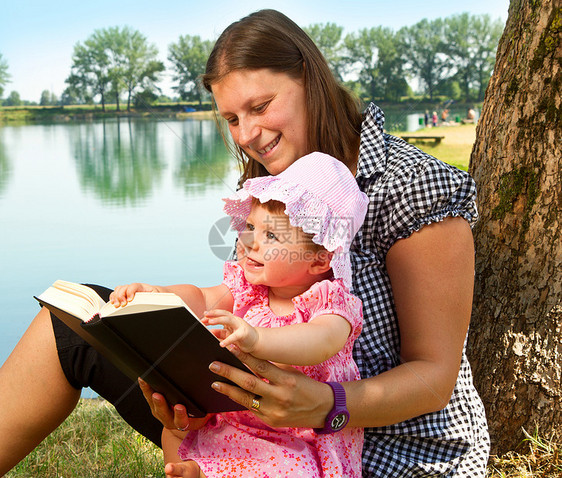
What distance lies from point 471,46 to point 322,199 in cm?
1384

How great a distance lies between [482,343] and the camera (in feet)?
6.62

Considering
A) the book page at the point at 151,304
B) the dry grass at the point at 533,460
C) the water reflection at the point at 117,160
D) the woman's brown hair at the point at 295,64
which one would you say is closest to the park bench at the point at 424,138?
the water reflection at the point at 117,160

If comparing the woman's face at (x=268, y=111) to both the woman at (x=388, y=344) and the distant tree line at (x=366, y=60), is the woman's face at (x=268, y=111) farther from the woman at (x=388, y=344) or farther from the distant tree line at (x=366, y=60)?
the distant tree line at (x=366, y=60)

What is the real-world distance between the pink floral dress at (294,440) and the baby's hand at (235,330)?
228 millimetres

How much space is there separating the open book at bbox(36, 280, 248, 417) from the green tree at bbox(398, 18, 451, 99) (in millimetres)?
14012

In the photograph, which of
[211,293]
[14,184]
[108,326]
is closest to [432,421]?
[211,293]

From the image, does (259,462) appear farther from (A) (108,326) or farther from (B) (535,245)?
(B) (535,245)

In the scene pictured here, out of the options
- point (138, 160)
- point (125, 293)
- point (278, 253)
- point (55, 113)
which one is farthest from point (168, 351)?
point (55, 113)

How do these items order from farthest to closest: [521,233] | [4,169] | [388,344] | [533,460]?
1. [4,169]
2. [533,460]
3. [521,233]
4. [388,344]

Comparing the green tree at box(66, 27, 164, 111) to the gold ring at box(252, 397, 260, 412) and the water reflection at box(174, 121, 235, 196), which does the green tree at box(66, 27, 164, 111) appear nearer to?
the water reflection at box(174, 121, 235, 196)

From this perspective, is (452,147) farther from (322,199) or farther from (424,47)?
(322,199)

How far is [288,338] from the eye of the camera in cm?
113

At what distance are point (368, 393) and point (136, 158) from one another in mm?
15637

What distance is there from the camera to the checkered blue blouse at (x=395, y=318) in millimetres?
1412
